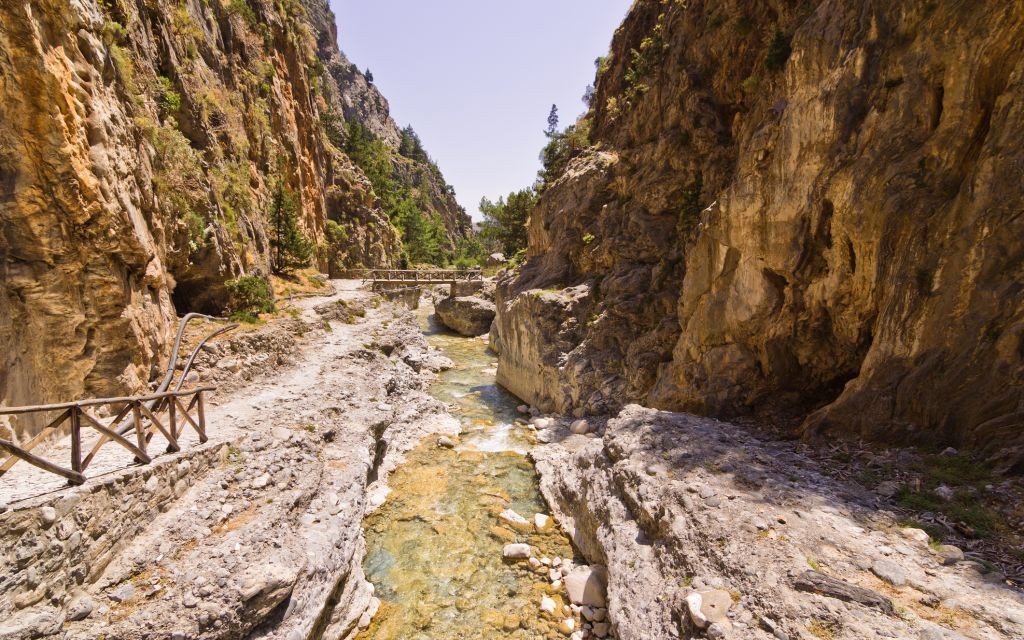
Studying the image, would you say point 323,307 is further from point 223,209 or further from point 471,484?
point 471,484

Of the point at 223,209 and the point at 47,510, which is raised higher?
the point at 223,209

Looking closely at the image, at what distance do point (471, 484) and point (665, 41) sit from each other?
20587 mm

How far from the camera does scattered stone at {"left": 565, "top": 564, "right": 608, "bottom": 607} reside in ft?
26.7

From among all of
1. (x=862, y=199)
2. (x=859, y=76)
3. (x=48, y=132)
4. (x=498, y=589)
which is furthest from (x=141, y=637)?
(x=859, y=76)

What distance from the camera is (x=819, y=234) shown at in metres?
9.60

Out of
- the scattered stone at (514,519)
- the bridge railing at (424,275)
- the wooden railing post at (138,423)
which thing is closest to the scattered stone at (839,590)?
the scattered stone at (514,519)

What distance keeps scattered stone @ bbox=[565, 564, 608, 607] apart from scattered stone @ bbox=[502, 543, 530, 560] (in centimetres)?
121

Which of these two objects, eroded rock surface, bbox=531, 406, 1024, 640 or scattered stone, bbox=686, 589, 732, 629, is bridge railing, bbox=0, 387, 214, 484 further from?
scattered stone, bbox=686, 589, 732, 629

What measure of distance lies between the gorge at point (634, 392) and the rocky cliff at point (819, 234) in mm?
62

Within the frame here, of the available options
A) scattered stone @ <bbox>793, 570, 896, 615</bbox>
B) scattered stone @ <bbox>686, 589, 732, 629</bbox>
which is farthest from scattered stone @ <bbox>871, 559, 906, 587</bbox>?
scattered stone @ <bbox>686, 589, 732, 629</bbox>

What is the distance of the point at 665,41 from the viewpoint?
17875 mm

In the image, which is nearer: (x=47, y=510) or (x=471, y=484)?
(x=47, y=510)

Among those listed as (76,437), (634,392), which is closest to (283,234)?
(76,437)

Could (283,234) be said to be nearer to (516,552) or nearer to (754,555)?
(516,552)
